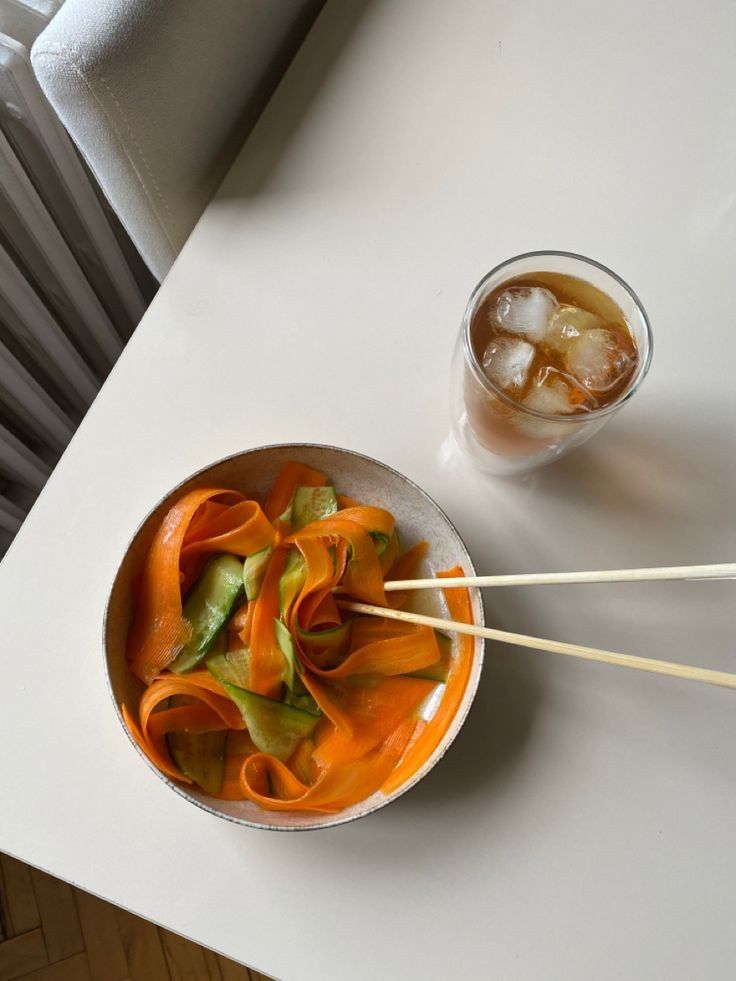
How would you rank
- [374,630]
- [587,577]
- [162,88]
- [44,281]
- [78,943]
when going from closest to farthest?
[587,577] < [374,630] < [162,88] < [44,281] < [78,943]

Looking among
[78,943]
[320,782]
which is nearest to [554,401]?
[320,782]

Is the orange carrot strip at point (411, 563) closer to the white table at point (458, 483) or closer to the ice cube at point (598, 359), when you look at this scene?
the white table at point (458, 483)

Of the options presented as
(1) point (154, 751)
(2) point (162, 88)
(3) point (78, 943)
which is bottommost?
(3) point (78, 943)

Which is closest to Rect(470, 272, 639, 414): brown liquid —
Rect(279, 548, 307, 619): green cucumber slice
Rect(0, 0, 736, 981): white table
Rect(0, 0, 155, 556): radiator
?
Rect(0, 0, 736, 981): white table

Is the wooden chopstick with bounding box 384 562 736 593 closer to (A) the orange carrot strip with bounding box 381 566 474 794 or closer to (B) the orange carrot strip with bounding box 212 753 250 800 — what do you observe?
(A) the orange carrot strip with bounding box 381 566 474 794

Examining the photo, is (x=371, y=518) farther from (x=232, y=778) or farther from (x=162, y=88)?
(x=162, y=88)

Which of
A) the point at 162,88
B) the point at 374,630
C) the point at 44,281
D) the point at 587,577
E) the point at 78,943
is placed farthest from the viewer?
the point at 78,943
